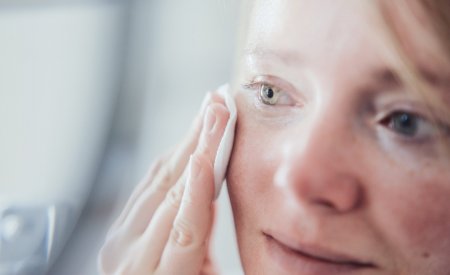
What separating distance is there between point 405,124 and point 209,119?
0.23 m

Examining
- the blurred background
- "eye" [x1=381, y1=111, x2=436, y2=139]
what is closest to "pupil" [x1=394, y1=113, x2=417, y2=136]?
"eye" [x1=381, y1=111, x2=436, y2=139]

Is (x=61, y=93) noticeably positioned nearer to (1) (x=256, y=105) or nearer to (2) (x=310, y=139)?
(1) (x=256, y=105)

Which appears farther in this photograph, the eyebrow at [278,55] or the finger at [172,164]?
the finger at [172,164]

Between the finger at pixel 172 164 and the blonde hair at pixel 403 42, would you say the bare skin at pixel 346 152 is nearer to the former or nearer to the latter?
the blonde hair at pixel 403 42

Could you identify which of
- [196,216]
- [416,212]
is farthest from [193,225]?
[416,212]

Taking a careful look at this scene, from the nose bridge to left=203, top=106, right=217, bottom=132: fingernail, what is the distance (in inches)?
6.0

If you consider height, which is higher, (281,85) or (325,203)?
(281,85)

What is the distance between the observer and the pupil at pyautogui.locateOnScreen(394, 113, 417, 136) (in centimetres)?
56

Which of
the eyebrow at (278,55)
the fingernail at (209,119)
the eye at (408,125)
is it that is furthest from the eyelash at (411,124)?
the fingernail at (209,119)

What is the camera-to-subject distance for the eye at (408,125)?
21.9 inches

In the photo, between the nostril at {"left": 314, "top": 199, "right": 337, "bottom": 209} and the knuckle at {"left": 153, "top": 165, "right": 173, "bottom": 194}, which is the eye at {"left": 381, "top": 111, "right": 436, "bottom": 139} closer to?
the nostril at {"left": 314, "top": 199, "right": 337, "bottom": 209}

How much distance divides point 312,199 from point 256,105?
5.7 inches

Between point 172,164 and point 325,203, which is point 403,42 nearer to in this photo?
point 325,203

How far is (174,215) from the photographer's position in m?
0.74
